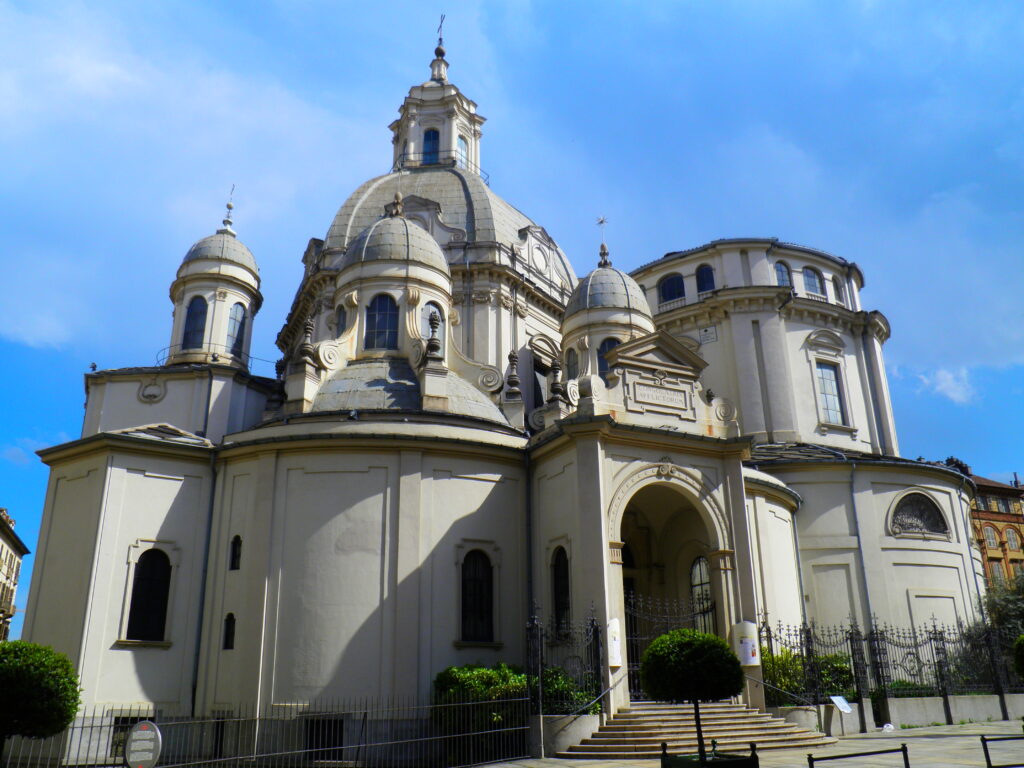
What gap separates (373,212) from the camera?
3419 cm

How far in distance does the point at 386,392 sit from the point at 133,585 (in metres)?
7.82

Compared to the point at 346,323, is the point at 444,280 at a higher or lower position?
higher

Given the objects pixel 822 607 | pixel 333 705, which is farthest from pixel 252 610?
pixel 822 607

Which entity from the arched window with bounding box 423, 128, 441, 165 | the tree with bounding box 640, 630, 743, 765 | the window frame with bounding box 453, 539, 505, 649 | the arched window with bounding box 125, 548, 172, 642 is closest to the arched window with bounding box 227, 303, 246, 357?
the arched window with bounding box 125, 548, 172, 642

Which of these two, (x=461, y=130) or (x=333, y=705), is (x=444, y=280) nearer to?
(x=333, y=705)

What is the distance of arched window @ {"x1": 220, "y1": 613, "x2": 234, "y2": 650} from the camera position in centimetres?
1983

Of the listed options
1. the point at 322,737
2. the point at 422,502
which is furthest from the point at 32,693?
the point at 422,502

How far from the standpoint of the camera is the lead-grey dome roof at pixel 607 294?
28688mm

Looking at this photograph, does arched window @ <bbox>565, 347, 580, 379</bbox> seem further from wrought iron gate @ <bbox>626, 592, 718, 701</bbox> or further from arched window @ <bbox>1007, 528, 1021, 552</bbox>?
arched window @ <bbox>1007, 528, 1021, 552</bbox>

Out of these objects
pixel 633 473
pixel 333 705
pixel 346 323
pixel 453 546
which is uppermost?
pixel 346 323

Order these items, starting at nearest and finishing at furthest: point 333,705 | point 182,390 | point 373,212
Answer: point 333,705
point 182,390
point 373,212

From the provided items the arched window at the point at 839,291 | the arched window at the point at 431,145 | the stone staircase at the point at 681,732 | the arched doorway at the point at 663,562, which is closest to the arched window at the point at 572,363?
the arched doorway at the point at 663,562

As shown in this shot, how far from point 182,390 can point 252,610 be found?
953 centimetres

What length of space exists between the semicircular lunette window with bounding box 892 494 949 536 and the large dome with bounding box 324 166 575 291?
52.3 ft
